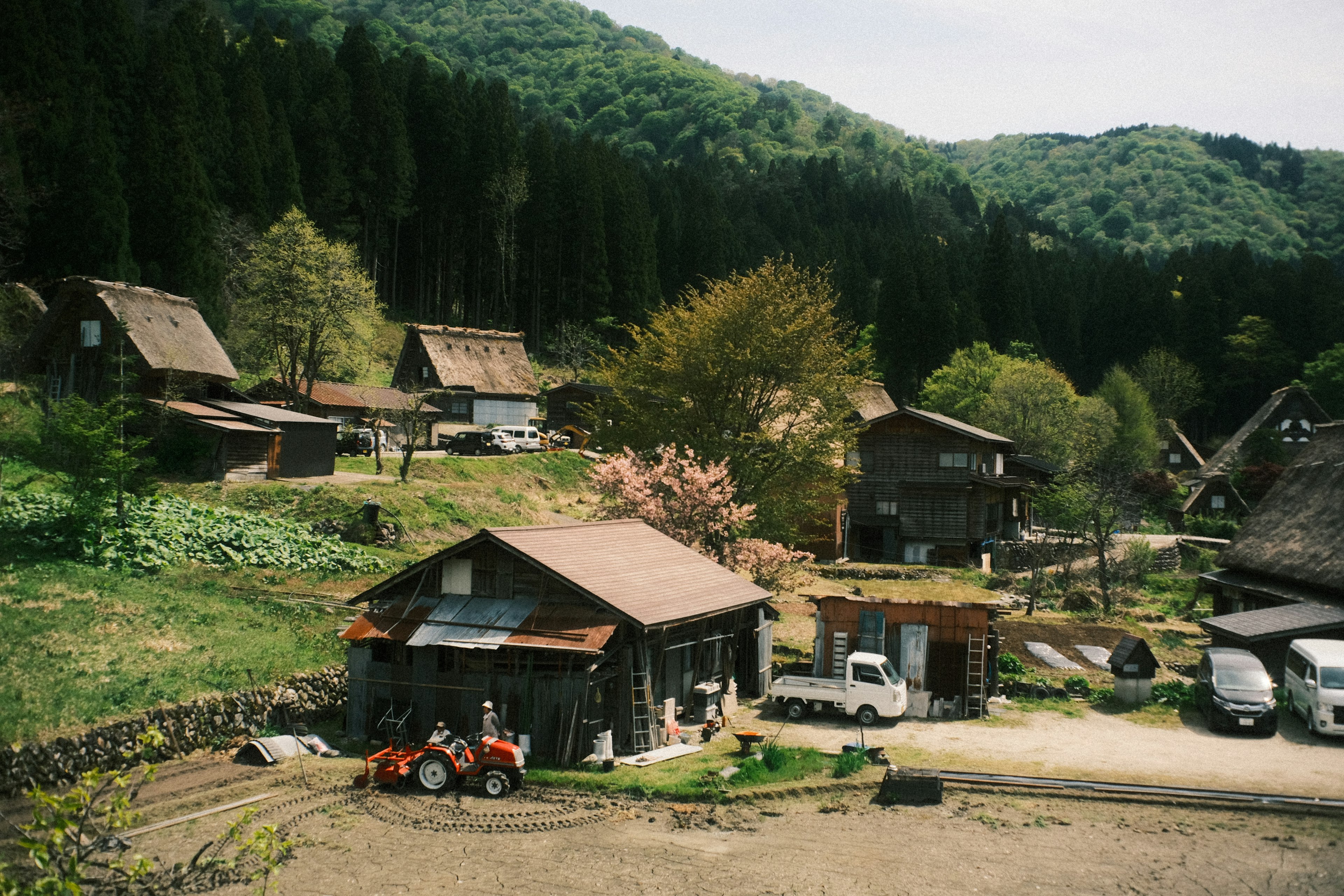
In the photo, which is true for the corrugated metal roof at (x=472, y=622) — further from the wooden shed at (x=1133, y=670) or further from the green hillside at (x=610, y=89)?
the green hillside at (x=610, y=89)

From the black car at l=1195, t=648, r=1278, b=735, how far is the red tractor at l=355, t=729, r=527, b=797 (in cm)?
1439

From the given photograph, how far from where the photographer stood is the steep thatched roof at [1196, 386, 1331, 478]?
59781mm

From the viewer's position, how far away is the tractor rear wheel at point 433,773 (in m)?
15.9

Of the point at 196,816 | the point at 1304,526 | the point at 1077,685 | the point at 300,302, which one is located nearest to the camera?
the point at 196,816

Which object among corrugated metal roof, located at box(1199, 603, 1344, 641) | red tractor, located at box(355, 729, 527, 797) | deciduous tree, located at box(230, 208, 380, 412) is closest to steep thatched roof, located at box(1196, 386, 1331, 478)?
corrugated metal roof, located at box(1199, 603, 1344, 641)

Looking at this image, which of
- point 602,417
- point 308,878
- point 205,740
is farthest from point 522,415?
point 308,878

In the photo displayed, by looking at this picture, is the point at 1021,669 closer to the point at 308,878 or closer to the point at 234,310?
the point at 308,878

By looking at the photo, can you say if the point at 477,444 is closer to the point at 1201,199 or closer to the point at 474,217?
the point at 474,217

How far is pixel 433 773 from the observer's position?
52.1 feet

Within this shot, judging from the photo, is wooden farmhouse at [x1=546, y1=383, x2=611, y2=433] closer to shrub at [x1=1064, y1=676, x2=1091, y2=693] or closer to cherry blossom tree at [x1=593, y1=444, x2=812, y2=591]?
cherry blossom tree at [x1=593, y1=444, x2=812, y2=591]

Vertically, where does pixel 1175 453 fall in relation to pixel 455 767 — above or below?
above

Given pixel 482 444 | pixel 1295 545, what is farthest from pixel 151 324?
pixel 1295 545

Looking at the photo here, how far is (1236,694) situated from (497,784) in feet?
50.2

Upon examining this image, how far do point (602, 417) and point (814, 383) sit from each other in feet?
28.2
